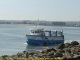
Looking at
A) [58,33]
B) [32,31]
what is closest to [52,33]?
[58,33]

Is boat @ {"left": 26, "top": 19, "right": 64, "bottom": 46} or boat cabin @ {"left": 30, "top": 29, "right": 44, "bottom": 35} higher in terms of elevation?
boat cabin @ {"left": 30, "top": 29, "right": 44, "bottom": 35}

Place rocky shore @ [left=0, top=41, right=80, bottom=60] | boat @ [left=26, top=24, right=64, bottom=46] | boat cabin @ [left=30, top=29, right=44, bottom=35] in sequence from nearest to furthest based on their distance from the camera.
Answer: rocky shore @ [left=0, top=41, right=80, bottom=60] → boat @ [left=26, top=24, right=64, bottom=46] → boat cabin @ [left=30, top=29, right=44, bottom=35]

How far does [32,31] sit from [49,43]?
4030mm

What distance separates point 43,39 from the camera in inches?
1962

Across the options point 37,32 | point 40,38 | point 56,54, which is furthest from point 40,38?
point 56,54

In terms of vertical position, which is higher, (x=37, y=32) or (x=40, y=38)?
(x=37, y=32)

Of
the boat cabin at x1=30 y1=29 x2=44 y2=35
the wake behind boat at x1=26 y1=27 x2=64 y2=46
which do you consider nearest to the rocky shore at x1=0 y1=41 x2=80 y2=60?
the wake behind boat at x1=26 y1=27 x2=64 y2=46

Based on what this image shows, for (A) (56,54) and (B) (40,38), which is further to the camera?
(B) (40,38)

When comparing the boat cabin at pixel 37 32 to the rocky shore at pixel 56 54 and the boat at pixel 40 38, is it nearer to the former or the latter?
the boat at pixel 40 38

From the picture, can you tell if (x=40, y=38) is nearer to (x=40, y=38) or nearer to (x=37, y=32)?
(x=40, y=38)

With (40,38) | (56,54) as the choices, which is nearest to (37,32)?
(40,38)

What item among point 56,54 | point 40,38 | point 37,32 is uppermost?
point 37,32

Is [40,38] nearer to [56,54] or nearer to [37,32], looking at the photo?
[37,32]

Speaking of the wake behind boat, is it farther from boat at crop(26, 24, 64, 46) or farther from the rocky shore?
the rocky shore
